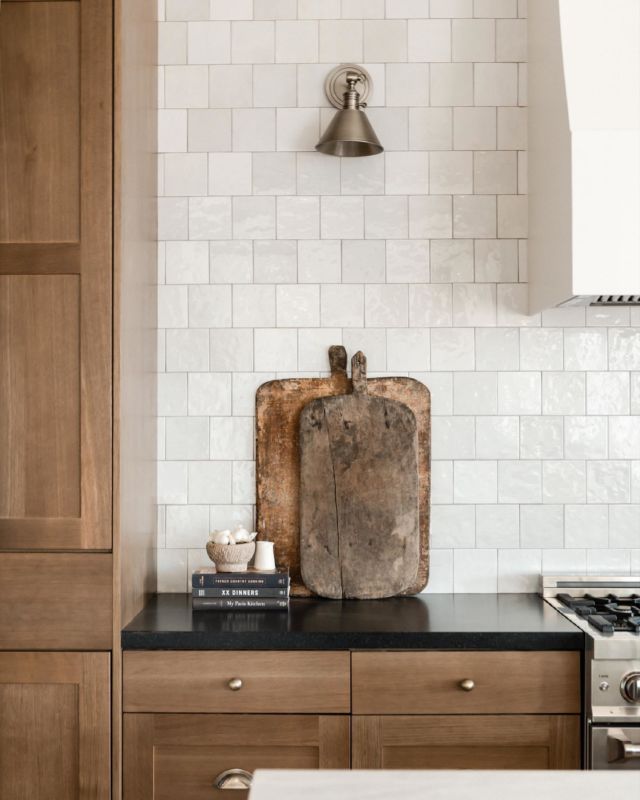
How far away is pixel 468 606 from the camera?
2.59 meters

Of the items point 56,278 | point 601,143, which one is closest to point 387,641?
point 56,278

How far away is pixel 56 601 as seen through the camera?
226 centimetres

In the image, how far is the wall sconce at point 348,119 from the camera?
8.61 feet

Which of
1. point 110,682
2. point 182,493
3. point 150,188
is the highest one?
point 150,188

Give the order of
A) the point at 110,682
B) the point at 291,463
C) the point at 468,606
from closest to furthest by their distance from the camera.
Answer: the point at 110,682 < the point at 468,606 < the point at 291,463

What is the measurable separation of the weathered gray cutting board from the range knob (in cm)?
76

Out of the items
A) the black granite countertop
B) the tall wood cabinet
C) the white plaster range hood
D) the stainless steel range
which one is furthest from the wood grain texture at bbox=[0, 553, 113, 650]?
the white plaster range hood

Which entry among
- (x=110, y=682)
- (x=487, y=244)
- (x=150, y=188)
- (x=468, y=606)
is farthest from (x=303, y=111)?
(x=110, y=682)

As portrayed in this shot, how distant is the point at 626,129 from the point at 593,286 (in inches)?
17.2

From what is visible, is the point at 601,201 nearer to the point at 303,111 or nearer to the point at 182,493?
the point at 303,111

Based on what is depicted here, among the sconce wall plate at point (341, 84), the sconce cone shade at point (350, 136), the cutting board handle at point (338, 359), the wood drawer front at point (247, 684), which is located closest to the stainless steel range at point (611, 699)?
the wood drawer front at point (247, 684)

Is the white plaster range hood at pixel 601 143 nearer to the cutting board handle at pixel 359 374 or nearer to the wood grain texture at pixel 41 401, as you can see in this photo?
the cutting board handle at pixel 359 374

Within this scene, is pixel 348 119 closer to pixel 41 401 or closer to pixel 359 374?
pixel 359 374

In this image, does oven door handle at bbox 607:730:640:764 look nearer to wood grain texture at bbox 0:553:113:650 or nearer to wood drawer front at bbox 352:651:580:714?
wood drawer front at bbox 352:651:580:714
